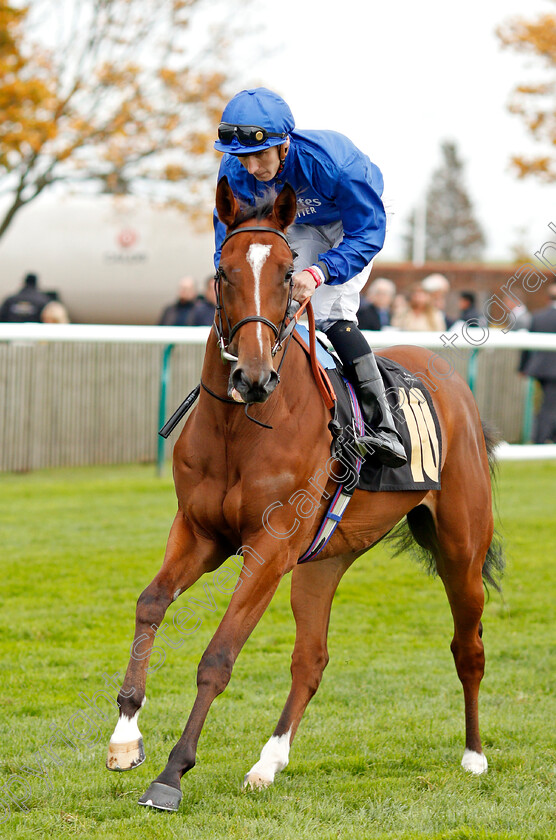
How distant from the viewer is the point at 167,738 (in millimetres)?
4297

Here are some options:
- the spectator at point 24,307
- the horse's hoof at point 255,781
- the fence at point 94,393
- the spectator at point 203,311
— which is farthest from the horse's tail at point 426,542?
the spectator at point 24,307

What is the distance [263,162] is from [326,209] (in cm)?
52

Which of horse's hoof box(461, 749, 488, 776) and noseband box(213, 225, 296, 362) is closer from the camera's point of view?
noseband box(213, 225, 296, 362)

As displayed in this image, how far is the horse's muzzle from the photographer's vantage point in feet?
10.3

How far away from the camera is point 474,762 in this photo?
4145 mm

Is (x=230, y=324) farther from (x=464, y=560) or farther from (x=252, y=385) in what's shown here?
(x=464, y=560)

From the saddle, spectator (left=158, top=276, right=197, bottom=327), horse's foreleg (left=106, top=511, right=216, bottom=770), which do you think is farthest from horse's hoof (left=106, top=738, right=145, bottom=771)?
spectator (left=158, top=276, right=197, bottom=327)

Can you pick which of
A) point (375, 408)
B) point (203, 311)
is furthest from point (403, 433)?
point (203, 311)

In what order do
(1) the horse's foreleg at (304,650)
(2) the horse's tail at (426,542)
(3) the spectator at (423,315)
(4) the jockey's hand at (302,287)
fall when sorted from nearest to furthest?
(4) the jockey's hand at (302,287) < (1) the horse's foreleg at (304,650) < (2) the horse's tail at (426,542) < (3) the spectator at (423,315)

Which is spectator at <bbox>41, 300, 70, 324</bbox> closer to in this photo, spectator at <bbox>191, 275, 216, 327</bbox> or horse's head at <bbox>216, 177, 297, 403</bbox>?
spectator at <bbox>191, 275, 216, 327</bbox>

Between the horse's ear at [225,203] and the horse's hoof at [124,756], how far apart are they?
72.1 inches

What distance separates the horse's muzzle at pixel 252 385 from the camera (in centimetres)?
312

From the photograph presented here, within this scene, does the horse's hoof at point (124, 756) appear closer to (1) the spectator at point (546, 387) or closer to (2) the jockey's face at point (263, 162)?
(2) the jockey's face at point (263, 162)

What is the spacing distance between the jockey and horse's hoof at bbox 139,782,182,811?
5.08ft
